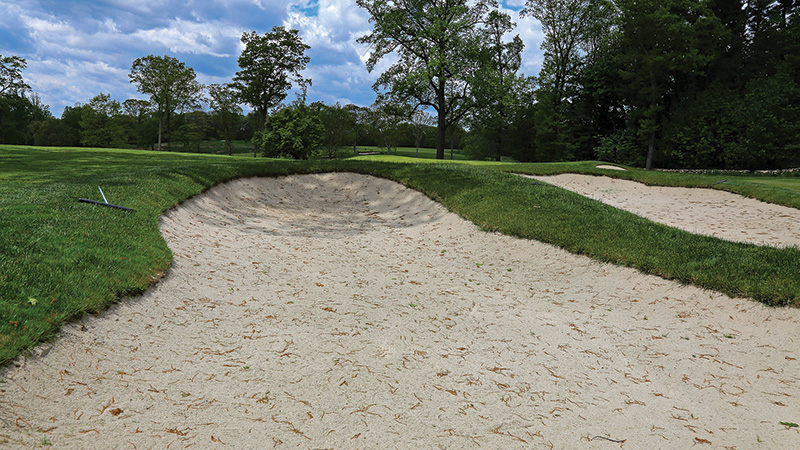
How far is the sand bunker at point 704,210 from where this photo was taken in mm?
10391

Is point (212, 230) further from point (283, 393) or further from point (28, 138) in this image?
point (28, 138)

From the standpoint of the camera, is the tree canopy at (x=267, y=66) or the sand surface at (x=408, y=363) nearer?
the sand surface at (x=408, y=363)

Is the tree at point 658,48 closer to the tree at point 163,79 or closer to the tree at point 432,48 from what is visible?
the tree at point 432,48

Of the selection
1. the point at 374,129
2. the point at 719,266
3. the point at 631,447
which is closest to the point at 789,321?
the point at 719,266

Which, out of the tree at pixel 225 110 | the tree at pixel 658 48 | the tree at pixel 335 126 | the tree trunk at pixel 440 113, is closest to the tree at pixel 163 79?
the tree at pixel 225 110

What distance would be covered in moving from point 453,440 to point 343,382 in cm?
129

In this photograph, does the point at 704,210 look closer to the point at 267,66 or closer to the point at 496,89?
the point at 496,89

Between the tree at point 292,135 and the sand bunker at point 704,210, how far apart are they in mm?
16115

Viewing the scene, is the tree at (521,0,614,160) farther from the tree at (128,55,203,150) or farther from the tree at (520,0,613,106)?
the tree at (128,55,203,150)

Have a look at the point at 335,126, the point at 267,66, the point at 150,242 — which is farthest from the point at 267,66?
the point at 150,242

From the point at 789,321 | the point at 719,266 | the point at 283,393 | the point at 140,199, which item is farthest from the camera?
the point at 140,199

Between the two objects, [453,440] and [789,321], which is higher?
[789,321]

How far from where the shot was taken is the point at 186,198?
1081cm

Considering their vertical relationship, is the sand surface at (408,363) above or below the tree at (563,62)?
below
